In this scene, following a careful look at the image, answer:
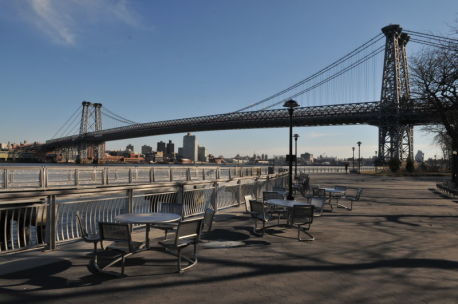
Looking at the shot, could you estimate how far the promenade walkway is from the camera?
4285 mm

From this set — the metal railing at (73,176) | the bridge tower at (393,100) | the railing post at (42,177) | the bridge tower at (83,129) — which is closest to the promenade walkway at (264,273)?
the railing post at (42,177)

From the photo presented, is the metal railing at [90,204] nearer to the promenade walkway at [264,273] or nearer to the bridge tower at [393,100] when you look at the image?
the promenade walkway at [264,273]

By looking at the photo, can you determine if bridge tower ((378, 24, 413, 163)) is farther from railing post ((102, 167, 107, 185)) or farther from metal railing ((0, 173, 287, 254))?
railing post ((102, 167, 107, 185))

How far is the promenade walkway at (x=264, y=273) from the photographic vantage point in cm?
429

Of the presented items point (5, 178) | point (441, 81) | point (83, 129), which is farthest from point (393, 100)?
point (83, 129)

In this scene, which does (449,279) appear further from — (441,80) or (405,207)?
(441,80)

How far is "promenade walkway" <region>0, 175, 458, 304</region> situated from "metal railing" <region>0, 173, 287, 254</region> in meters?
0.69

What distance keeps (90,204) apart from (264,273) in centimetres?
535

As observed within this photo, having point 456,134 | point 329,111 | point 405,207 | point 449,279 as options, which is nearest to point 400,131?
point 329,111

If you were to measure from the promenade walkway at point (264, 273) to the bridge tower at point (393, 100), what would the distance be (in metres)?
47.0

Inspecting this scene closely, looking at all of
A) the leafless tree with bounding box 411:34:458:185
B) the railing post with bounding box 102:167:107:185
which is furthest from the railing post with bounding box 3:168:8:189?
the leafless tree with bounding box 411:34:458:185

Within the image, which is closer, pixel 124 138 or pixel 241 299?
pixel 241 299

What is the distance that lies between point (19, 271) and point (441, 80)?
75.8 ft

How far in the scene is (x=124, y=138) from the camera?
65375mm
